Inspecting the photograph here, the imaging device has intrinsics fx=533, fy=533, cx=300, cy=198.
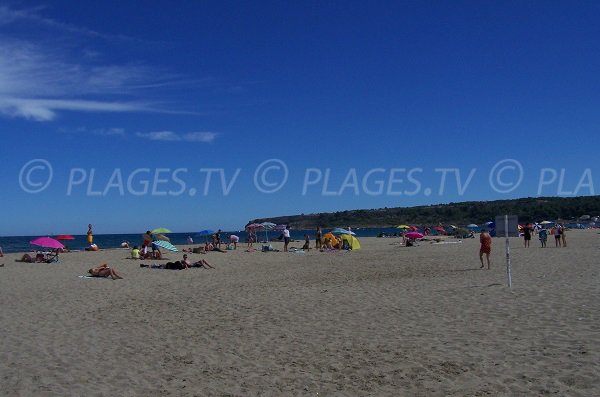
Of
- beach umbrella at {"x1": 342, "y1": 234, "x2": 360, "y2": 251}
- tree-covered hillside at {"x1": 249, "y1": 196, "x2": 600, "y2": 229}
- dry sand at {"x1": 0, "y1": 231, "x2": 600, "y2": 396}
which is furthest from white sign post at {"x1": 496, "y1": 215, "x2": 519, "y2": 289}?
tree-covered hillside at {"x1": 249, "y1": 196, "x2": 600, "y2": 229}

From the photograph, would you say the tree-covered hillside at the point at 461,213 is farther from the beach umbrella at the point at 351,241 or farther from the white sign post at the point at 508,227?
the white sign post at the point at 508,227

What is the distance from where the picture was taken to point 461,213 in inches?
4756

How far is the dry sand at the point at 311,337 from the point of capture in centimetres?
→ 575

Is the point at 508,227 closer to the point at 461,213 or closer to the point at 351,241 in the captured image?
the point at 351,241

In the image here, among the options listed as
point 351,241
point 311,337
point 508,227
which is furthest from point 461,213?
point 311,337

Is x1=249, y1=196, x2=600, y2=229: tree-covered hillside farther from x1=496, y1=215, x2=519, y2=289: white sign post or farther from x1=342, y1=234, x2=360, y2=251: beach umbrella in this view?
x1=496, y1=215, x2=519, y2=289: white sign post

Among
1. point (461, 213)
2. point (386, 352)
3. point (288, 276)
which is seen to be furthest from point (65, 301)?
point (461, 213)

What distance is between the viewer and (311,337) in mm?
7969

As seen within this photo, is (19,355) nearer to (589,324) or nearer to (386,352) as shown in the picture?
(386,352)

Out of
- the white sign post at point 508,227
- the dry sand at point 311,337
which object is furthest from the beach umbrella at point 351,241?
the white sign post at point 508,227

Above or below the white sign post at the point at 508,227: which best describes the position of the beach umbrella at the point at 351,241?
below

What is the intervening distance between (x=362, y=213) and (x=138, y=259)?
11719 cm

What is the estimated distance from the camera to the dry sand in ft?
18.9

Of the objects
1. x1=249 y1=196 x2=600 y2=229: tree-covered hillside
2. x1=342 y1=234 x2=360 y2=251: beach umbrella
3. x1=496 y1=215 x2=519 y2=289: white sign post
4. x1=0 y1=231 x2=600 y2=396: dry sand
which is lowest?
x1=0 y1=231 x2=600 y2=396: dry sand
